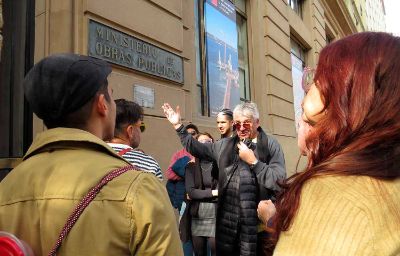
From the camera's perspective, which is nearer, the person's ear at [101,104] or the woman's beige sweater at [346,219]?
the woman's beige sweater at [346,219]

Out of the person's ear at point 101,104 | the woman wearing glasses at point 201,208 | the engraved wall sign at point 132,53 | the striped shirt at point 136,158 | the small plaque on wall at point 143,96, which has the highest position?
the engraved wall sign at point 132,53

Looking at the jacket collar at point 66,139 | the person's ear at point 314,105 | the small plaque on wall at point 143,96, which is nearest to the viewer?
the person's ear at point 314,105

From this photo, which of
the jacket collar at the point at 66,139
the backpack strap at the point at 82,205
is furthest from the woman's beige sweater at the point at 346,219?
the jacket collar at the point at 66,139

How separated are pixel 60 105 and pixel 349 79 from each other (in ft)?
3.12

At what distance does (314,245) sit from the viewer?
929 mm

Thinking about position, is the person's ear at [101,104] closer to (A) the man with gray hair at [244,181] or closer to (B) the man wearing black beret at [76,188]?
(B) the man wearing black beret at [76,188]

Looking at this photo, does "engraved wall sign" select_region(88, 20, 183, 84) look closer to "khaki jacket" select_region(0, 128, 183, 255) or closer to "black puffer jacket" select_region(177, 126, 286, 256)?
"black puffer jacket" select_region(177, 126, 286, 256)

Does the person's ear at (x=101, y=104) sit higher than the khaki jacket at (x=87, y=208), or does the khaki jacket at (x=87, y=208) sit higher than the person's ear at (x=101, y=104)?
the person's ear at (x=101, y=104)

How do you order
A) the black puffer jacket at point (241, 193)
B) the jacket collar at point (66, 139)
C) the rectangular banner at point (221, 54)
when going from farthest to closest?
the rectangular banner at point (221, 54), the black puffer jacket at point (241, 193), the jacket collar at point (66, 139)

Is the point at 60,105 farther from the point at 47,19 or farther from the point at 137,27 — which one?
the point at 137,27

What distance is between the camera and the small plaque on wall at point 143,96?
5.16m

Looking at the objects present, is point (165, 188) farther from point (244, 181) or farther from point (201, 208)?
point (201, 208)

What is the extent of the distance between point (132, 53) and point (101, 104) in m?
3.72

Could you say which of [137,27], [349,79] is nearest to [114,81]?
[137,27]
